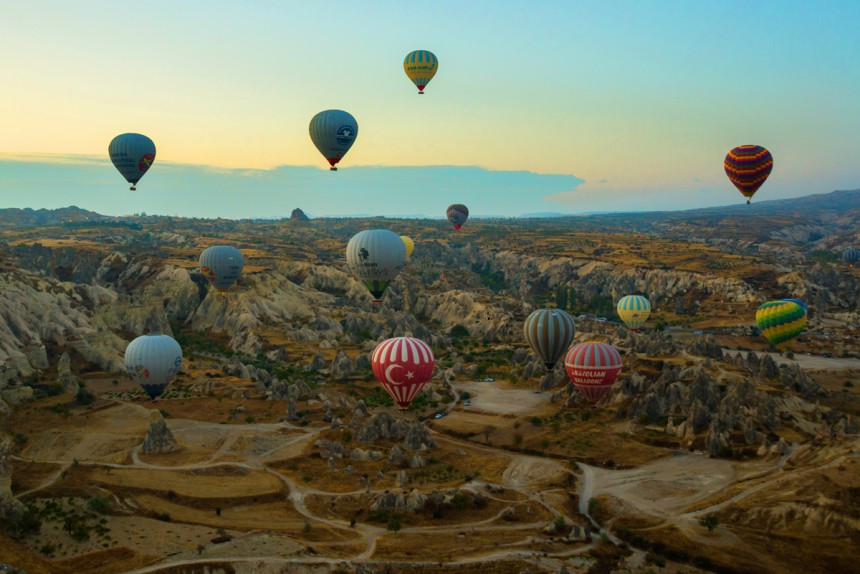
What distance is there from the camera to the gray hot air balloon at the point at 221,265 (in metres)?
90.4

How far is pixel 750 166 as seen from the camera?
80875 mm

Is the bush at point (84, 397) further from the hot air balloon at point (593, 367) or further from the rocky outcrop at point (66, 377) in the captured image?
the hot air balloon at point (593, 367)

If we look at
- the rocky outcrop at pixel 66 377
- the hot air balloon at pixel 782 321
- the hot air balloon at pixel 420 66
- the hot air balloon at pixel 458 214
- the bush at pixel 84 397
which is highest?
the hot air balloon at pixel 420 66

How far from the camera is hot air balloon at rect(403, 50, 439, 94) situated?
7975cm

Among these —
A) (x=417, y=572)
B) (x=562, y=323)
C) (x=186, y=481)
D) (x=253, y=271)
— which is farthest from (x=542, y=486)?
(x=253, y=271)

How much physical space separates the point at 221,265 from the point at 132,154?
21.0 metres

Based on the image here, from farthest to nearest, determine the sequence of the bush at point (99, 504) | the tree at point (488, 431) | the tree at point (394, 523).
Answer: the tree at point (488, 431), the tree at point (394, 523), the bush at point (99, 504)

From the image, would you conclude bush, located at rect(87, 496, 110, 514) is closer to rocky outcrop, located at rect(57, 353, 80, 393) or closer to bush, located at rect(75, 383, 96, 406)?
bush, located at rect(75, 383, 96, 406)

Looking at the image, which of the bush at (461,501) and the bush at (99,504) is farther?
the bush at (461,501)

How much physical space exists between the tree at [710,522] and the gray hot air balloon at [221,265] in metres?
68.9

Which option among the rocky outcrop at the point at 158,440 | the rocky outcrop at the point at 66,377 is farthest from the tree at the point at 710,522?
the rocky outcrop at the point at 66,377

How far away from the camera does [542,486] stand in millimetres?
49250

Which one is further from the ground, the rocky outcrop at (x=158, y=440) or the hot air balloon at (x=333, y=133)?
the hot air balloon at (x=333, y=133)

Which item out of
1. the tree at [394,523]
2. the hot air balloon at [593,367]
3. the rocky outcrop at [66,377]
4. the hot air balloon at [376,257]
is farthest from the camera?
the rocky outcrop at [66,377]
